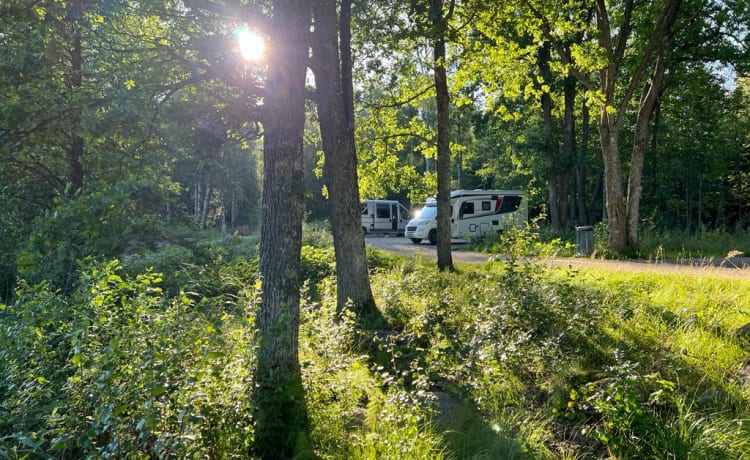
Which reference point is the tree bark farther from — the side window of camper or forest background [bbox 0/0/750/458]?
the side window of camper

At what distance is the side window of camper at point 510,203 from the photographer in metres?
21.0

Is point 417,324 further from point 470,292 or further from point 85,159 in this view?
point 85,159

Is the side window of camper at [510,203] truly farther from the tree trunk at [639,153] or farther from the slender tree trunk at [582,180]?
the tree trunk at [639,153]

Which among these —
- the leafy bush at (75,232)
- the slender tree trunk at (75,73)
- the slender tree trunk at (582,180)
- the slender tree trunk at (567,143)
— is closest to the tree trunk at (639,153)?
the slender tree trunk at (567,143)

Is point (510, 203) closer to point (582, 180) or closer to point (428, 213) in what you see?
point (582, 180)

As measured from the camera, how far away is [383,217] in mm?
28219

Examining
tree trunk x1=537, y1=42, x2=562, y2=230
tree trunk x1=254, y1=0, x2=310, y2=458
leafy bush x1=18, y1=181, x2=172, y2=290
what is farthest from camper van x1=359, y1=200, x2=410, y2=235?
tree trunk x1=254, y1=0, x2=310, y2=458

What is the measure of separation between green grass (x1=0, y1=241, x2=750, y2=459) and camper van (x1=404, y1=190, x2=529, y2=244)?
1429 centimetres

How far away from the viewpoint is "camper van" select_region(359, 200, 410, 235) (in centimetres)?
2767

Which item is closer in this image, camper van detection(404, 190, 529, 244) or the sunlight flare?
the sunlight flare

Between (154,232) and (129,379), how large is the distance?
297 inches

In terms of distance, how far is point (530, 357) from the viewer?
4.61 meters

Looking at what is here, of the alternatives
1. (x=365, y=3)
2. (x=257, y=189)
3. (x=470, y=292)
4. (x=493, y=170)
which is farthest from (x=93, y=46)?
(x=257, y=189)

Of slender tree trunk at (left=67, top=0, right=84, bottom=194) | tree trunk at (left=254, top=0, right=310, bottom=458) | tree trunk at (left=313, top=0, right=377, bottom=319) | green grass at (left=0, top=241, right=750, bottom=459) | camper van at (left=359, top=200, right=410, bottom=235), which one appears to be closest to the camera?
green grass at (left=0, top=241, right=750, bottom=459)
